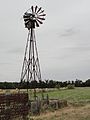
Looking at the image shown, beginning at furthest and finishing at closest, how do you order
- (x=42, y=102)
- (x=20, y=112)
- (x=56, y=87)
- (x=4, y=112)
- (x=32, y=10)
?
1. (x=56, y=87)
2. (x=32, y=10)
3. (x=42, y=102)
4. (x=20, y=112)
5. (x=4, y=112)

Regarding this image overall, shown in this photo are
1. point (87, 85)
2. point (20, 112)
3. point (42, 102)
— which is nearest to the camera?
point (20, 112)

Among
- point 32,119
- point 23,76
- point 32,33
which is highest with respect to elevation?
point 32,33

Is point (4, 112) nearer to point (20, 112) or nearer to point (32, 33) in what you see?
point (20, 112)

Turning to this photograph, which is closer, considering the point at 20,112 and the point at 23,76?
the point at 20,112

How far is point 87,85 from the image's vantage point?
5941cm

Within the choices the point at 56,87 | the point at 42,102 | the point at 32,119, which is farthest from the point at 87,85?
the point at 32,119

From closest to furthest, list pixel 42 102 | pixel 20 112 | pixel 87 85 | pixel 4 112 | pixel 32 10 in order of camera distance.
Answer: pixel 4 112 < pixel 20 112 < pixel 42 102 < pixel 32 10 < pixel 87 85

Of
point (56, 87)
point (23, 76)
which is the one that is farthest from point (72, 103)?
point (56, 87)

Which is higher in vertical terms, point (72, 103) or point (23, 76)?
point (23, 76)

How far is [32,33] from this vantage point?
29594 mm

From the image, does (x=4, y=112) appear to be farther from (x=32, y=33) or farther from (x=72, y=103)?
(x=32, y=33)

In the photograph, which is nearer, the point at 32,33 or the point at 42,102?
the point at 42,102

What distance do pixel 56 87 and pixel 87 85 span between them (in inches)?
263

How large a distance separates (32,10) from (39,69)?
4552 millimetres
